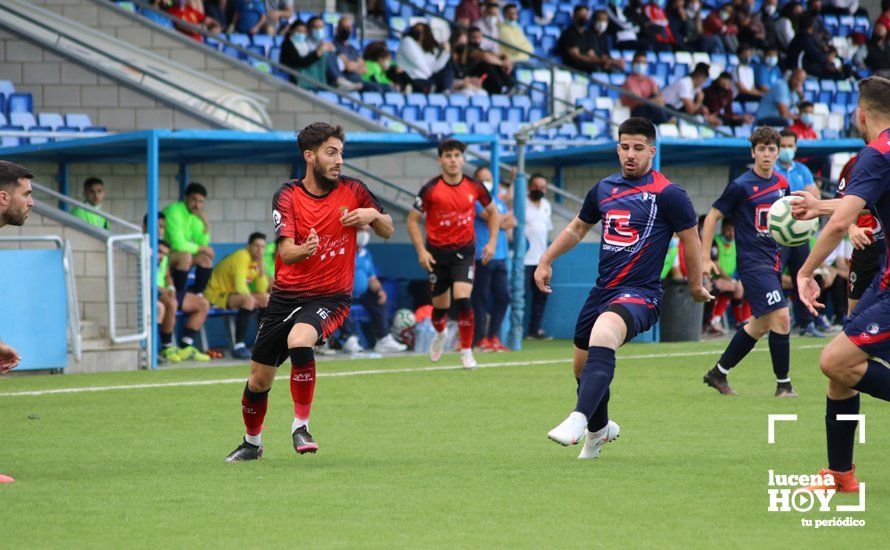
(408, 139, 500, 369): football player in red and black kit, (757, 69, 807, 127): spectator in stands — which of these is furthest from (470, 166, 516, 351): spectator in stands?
(757, 69, 807, 127): spectator in stands

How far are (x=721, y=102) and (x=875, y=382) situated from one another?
19.6 meters

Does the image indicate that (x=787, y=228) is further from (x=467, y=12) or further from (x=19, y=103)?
(x=467, y=12)

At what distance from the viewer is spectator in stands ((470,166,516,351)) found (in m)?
17.3

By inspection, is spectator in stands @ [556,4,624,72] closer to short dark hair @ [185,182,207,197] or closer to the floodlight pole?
the floodlight pole

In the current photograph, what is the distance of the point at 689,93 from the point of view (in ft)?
82.8

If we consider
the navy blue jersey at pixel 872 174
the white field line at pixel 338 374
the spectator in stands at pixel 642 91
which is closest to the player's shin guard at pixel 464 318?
the white field line at pixel 338 374

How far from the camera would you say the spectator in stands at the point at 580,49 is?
83.3 ft

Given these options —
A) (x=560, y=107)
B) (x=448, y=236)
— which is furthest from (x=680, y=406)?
(x=560, y=107)

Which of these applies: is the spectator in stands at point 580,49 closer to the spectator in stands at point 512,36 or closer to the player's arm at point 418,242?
the spectator in stands at point 512,36

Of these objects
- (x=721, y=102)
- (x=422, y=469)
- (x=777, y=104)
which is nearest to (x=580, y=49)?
(x=721, y=102)

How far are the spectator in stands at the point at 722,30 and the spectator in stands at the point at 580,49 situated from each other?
360cm

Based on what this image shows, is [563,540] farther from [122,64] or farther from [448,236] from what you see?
[122,64]

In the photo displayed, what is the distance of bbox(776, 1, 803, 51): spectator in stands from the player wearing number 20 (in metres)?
18.3

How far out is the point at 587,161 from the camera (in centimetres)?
2145
